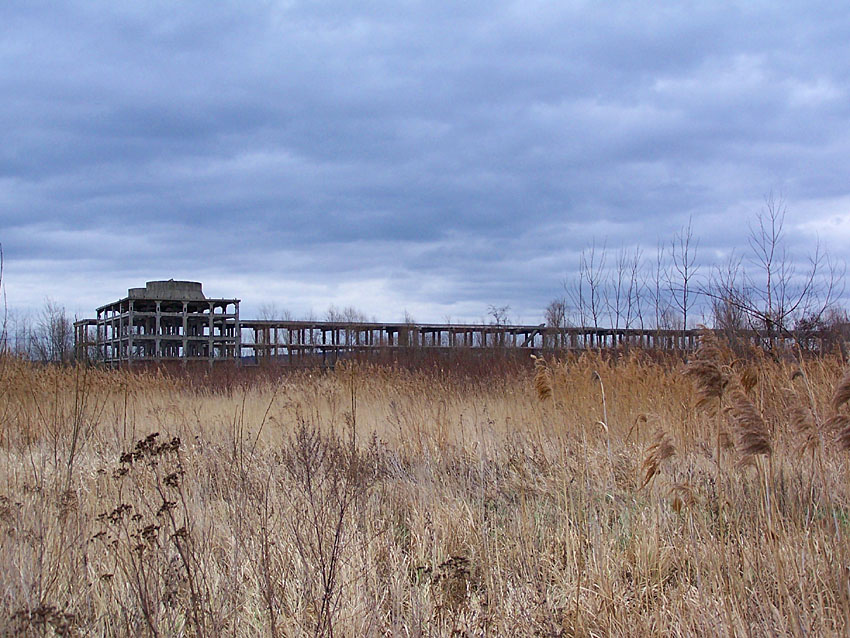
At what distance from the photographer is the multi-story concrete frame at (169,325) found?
58.4 feet

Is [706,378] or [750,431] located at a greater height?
[706,378]

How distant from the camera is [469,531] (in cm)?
379

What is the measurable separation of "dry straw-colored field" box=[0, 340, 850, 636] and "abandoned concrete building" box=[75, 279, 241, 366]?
11.5 meters

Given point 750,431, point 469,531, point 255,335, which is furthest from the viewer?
point 255,335

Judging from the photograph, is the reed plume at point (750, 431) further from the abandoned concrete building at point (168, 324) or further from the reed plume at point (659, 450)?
the abandoned concrete building at point (168, 324)

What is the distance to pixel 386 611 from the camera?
3035mm

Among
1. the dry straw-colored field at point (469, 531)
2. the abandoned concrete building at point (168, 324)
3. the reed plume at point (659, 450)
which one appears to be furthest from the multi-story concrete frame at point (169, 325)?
the reed plume at point (659, 450)

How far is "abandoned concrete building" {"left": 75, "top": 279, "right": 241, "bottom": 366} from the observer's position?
1781cm

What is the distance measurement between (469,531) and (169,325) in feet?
56.5

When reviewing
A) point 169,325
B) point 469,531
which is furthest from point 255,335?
point 469,531

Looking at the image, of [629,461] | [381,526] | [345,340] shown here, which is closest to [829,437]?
[629,461]

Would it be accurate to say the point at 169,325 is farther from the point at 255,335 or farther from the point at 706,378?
the point at 706,378

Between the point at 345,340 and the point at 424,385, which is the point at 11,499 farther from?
the point at 345,340

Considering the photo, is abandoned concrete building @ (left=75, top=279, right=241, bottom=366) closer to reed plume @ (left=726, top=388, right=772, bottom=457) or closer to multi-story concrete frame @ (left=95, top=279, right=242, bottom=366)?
multi-story concrete frame @ (left=95, top=279, right=242, bottom=366)
